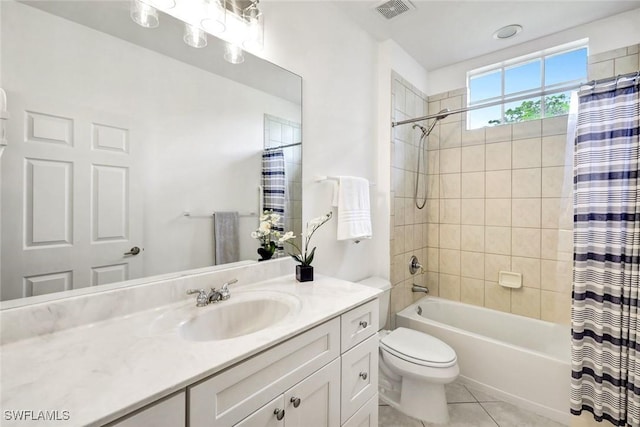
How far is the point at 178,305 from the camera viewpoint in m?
1.05

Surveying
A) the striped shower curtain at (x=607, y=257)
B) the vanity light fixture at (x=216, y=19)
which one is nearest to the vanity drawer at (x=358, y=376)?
the striped shower curtain at (x=607, y=257)

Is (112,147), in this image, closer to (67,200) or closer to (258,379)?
(67,200)

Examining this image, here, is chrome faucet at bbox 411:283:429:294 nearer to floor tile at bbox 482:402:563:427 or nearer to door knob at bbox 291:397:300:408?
floor tile at bbox 482:402:563:427

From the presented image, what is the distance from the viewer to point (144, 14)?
100 cm

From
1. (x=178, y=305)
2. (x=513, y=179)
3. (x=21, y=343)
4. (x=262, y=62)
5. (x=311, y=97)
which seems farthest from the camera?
(x=513, y=179)

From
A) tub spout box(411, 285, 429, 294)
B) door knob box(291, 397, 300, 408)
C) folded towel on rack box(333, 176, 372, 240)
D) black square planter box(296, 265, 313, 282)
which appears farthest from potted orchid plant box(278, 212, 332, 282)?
tub spout box(411, 285, 429, 294)

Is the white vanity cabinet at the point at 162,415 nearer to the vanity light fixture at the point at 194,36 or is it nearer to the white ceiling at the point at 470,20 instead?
the vanity light fixture at the point at 194,36

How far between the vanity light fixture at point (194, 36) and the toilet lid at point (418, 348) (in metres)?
1.95

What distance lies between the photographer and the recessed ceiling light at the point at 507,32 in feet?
6.70

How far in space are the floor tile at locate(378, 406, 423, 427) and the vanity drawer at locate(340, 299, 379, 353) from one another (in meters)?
0.81

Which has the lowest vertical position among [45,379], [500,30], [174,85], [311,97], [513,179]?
[45,379]

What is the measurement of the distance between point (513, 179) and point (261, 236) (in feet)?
7.17

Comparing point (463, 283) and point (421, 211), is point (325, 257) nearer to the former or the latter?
point (421, 211)

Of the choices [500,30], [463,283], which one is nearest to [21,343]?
[463,283]
